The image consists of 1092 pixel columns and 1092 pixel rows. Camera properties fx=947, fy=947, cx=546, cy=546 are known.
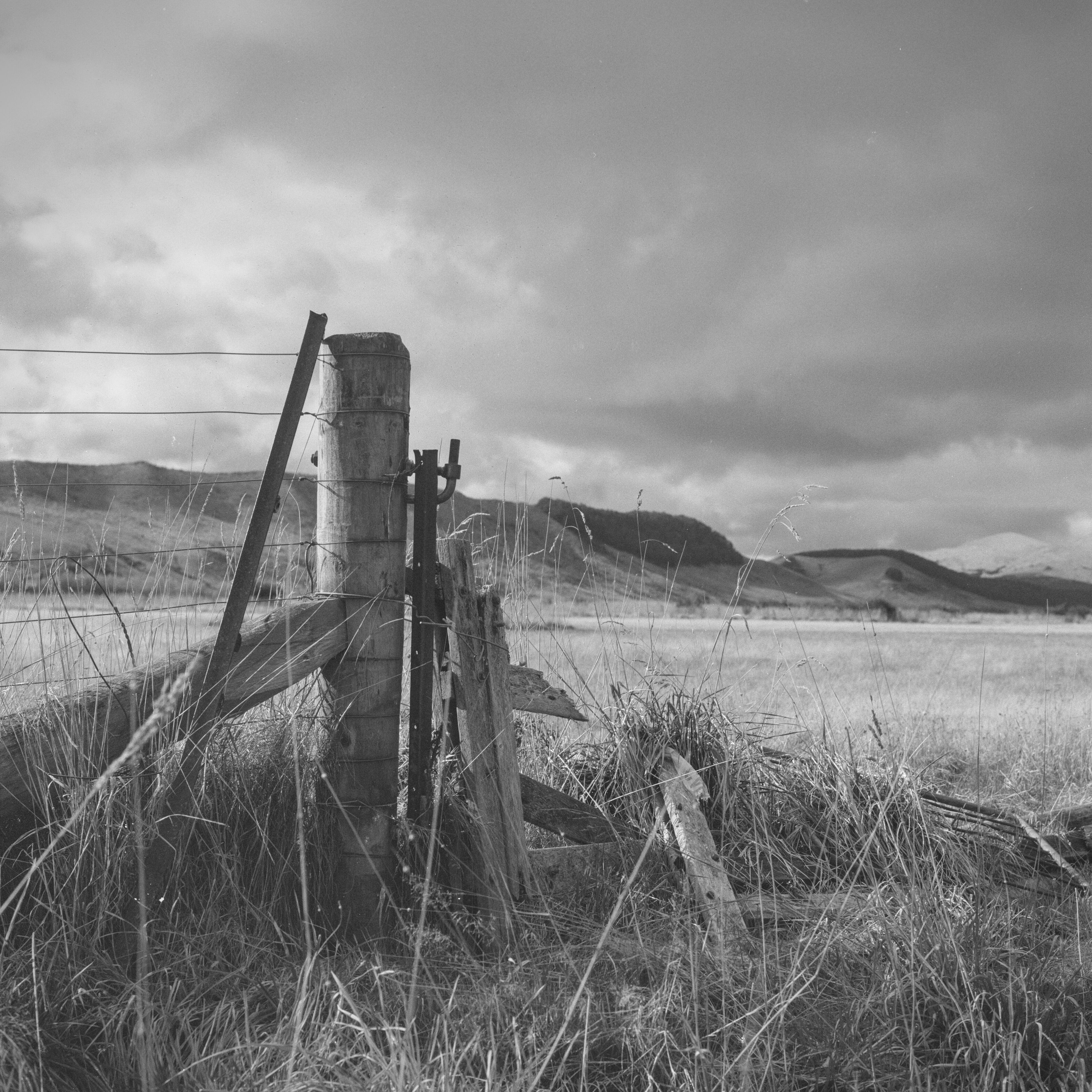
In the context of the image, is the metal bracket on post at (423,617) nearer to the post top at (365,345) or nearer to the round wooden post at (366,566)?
the round wooden post at (366,566)

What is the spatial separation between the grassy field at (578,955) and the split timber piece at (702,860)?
67mm

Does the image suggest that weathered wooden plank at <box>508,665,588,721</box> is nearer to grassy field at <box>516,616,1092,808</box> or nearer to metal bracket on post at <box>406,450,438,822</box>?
metal bracket on post at <box>406,450,438,822</box>

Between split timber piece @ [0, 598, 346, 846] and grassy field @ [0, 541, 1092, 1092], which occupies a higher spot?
split timber piece @ [0, 598, 346, 846]

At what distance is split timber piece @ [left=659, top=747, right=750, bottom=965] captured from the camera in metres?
2.72

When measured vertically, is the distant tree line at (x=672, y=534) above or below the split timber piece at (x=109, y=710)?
above

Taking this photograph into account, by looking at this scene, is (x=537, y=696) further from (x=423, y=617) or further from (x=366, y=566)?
(x=366, y=566)

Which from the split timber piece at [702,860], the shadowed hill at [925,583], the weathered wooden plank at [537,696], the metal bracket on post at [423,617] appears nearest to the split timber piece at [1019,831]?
the split timber piece at [702,860]

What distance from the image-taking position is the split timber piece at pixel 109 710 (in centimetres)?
265

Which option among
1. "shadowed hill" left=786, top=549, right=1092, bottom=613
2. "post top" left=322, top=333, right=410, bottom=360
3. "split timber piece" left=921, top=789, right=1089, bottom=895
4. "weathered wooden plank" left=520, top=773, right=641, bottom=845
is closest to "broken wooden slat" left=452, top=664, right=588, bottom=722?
"weathered wooden plank" left=520, top=773, right=641, bottom=845

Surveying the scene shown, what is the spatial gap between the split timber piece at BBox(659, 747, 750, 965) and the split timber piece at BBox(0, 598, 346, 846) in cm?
137

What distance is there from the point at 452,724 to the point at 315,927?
2.77ft

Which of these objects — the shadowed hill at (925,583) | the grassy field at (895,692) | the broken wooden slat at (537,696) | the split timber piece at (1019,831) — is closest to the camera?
the broken wooden slat at (537,696)

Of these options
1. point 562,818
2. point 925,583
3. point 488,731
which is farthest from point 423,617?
point 925,583

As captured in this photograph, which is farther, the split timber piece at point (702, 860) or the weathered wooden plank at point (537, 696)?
the weathered wooden plank at point (537, 696)
